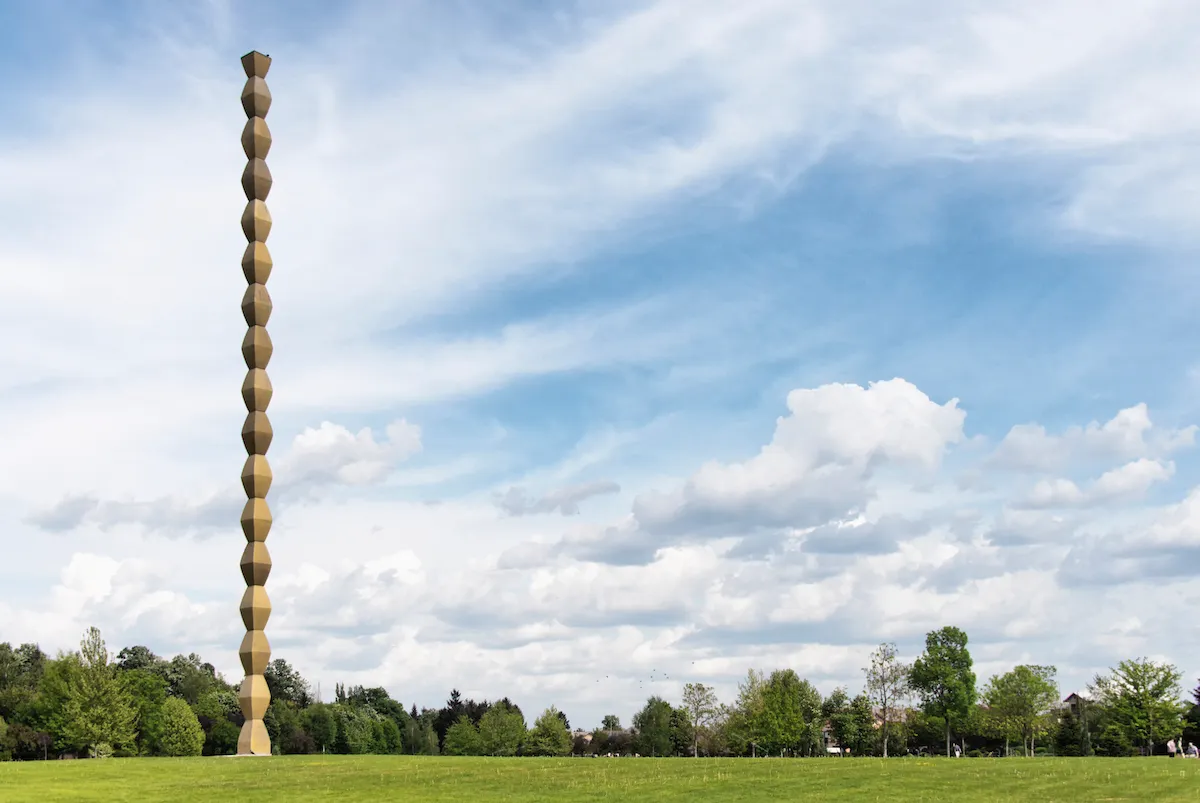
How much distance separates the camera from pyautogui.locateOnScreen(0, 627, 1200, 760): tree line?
267 ft

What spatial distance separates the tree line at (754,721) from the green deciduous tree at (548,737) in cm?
14

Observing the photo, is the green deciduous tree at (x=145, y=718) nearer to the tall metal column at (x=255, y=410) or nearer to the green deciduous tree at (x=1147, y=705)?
the tall metal column at (x=255, y=410)

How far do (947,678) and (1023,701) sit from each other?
1023 centimetres

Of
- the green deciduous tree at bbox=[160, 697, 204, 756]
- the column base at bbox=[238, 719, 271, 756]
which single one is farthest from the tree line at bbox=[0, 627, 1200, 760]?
the column base at bbox=[238, 719, 271, 756]

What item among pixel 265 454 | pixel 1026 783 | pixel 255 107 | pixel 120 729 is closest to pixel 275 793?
pixel 1026 783

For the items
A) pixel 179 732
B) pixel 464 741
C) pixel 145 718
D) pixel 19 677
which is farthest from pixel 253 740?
pixel 19 677

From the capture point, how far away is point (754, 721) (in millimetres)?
93688

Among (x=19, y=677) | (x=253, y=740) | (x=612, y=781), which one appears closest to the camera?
(x=612, y=781)

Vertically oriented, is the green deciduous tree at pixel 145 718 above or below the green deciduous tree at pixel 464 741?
above

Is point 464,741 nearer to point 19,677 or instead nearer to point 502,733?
point 502,733

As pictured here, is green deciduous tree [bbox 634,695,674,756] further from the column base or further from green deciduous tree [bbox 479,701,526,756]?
the column base

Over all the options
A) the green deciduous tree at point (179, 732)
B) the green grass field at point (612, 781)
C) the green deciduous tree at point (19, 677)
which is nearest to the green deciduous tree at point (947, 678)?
the green grass field at point (612, 781)

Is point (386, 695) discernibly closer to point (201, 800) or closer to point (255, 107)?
point (255, 107)

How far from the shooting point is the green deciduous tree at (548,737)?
101 metres
